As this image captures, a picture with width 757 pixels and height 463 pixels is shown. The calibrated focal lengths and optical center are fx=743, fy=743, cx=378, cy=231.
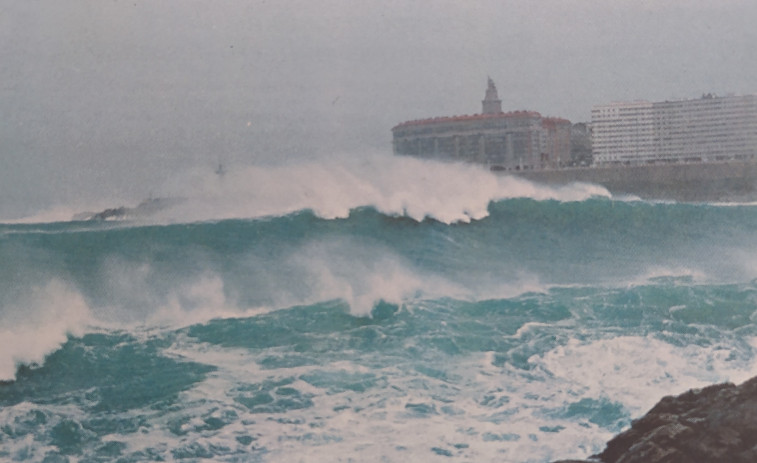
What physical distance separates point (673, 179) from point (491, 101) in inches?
118

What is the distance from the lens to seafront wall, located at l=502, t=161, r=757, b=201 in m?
5.29

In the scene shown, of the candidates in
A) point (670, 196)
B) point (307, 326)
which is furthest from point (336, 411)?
point (670, 196)

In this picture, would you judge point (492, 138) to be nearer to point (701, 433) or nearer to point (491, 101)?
point (491, 101)

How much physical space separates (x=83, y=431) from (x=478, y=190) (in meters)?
2.91

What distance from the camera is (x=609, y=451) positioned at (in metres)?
2.91

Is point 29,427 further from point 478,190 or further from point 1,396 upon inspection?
point 478,190

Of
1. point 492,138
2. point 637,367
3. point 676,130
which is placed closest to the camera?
point 637,367

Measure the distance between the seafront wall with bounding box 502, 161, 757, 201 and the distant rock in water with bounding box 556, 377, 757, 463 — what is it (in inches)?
97.0

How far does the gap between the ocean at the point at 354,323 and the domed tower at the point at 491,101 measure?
0.53 m

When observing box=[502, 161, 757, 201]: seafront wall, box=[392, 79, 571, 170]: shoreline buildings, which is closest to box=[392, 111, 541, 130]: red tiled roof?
box=[392, 79, 571, 170]: shoreline buildings

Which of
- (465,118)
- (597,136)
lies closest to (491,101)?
(465,118)

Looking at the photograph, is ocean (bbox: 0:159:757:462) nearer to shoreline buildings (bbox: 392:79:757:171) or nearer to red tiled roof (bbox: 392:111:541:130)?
red tiled roof (bbox: 392:111:541:130)

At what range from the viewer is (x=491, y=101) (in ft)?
14.1

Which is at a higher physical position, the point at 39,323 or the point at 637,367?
the point at 39,323
